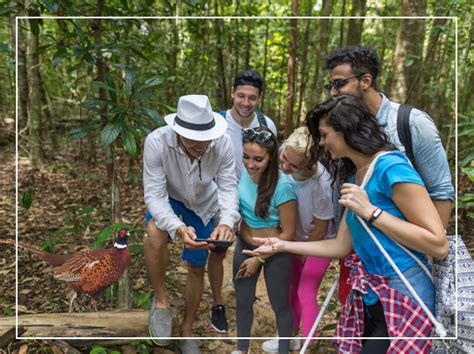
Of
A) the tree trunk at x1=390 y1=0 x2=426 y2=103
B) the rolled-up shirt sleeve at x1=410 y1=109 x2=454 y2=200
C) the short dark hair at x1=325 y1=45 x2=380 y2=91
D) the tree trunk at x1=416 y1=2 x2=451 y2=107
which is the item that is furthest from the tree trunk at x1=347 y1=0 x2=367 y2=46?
the rolled-up shirt sleeve at x1=410 y1=109 x2=454 y2=200

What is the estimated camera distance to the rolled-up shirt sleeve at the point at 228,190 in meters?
2.29

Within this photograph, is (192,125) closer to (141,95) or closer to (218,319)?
(141,95)

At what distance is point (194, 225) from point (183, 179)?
318mm

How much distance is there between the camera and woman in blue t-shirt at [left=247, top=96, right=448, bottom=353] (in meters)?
1.49

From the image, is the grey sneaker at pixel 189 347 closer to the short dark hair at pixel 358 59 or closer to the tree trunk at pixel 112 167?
the tree trunk at pixel 112 167

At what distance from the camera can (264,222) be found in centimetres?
231

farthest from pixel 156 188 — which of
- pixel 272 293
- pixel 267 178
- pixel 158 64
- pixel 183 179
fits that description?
pixel 158 64

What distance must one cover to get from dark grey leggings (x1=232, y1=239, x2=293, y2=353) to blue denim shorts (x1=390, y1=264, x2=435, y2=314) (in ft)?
2.45

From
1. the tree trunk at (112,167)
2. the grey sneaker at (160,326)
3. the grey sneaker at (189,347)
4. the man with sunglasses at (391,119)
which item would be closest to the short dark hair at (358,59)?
the man with sunglasses at (391,119)

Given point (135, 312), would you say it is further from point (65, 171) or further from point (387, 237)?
point (65, 171)

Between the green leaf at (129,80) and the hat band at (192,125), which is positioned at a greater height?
the green leaf at (129,80)

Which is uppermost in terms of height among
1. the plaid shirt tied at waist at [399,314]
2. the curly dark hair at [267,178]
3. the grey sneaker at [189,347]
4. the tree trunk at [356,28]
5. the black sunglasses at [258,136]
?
the tree trunk at [356,28]

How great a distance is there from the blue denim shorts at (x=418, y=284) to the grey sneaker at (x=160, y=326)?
131cm

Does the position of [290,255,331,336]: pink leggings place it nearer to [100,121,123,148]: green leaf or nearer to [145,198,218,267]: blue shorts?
[145,198,218,267]: blue shorts
